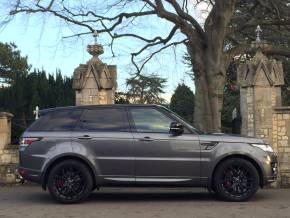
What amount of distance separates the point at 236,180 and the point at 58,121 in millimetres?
3440

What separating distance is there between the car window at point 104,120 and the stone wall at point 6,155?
4162 millimetres

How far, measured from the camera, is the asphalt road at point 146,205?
8938mm

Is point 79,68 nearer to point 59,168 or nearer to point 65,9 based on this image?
point 65,9

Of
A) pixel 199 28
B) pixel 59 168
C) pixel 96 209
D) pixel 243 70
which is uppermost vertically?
pixel 199 28

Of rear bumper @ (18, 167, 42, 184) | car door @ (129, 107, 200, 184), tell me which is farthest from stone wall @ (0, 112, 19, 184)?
car door @ (129, 107, 200, 184)

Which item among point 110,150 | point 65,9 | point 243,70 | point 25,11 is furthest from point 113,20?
point 110,150

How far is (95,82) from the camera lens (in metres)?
15.1

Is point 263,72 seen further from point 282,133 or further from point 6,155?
point 6,155

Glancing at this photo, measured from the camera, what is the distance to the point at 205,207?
955cm

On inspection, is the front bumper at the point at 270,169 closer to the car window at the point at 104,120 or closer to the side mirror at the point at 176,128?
the side mirror at the point at 176,128

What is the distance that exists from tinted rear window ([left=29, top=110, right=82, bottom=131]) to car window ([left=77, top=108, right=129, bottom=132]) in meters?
0.16

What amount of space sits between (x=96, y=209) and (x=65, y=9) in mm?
9990

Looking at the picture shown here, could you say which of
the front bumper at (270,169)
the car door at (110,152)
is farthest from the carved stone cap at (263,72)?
the car door at (110,152)

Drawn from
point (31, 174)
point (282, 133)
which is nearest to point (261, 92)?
point (282, 133)
